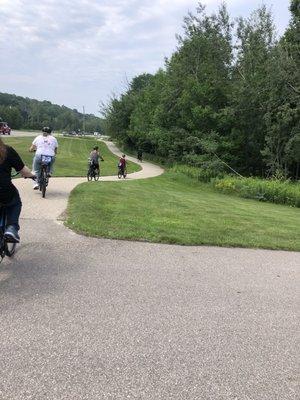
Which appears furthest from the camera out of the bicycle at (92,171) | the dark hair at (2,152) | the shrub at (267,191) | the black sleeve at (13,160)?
the shrub at (267,191)

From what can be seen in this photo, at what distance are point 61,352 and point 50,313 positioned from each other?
826 millimetres

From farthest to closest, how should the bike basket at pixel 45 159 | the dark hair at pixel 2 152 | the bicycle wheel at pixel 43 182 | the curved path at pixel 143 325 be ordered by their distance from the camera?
the bike basket at pixel 45 159 → the bicycle wheel at pixel 43 182 → the dark hair at pixel 2 152 → the curved path at pixel 143 325

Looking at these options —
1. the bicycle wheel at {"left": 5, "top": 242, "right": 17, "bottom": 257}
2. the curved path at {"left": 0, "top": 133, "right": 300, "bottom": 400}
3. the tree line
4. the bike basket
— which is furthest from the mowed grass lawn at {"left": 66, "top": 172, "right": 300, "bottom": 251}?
the tree line

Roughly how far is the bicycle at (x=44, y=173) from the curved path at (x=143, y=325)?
477 cm

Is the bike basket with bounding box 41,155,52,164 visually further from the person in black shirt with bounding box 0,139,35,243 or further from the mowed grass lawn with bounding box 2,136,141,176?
the mowed grass lawn with bounding box 2,136,141,176

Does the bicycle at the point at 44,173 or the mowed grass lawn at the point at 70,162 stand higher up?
the bicycle at the point at 44,173

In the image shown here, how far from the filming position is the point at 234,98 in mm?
39562

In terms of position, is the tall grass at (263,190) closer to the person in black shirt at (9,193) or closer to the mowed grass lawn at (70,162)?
the mowed grass lawn at (70,162)

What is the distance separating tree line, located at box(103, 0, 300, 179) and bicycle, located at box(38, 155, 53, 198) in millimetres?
23604

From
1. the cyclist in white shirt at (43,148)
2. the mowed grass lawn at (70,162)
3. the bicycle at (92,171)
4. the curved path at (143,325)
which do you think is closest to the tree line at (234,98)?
the mowed grass lawn at (70,162)

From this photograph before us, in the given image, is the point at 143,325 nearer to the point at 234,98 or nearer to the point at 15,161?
the point at 15,161

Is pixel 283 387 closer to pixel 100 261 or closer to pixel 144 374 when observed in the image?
pixel 144 374

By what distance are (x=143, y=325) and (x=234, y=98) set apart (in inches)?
1460

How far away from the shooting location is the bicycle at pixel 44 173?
39.4 ft
